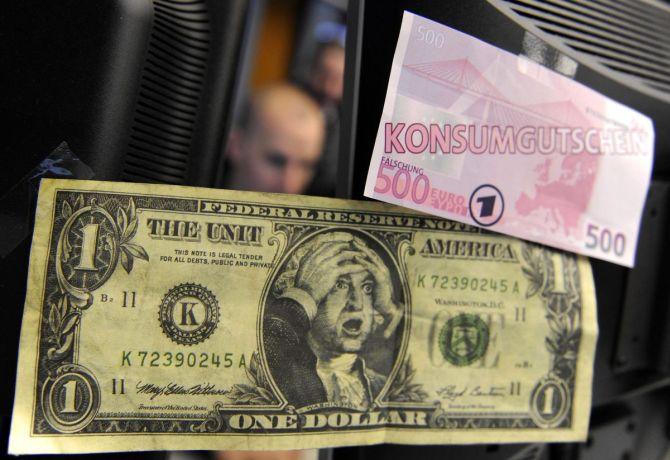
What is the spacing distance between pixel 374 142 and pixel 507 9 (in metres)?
0.16

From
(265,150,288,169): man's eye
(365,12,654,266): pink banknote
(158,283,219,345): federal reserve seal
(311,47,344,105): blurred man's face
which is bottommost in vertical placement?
(158,283,219,345): federal reserve seal

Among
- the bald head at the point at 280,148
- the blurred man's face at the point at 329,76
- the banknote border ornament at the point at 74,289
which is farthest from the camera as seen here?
the blurred man's face at the point at 329,76

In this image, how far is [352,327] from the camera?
1.76 feet

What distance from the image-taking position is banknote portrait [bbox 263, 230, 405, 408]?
1.74ft

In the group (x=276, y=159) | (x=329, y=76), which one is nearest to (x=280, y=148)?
(x=276, y=159)

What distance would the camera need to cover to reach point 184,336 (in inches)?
20.7

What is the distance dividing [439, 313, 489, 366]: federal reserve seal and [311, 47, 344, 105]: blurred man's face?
1596 millimetres

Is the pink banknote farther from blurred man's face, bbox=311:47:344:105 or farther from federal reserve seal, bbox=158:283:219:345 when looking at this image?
blurred man's face, bbox=311:47:344:105

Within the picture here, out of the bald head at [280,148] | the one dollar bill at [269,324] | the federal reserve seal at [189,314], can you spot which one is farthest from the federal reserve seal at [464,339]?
the bald head at [280,148]

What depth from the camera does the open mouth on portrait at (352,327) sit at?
1.76ft

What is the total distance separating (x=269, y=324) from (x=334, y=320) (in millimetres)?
55

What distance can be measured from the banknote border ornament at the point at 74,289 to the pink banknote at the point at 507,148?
21 cm

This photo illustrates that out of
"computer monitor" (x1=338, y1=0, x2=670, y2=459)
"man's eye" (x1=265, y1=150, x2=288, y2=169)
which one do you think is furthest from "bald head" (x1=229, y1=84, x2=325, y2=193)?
"computer monitor" (x1=338, y1=0, x2=670, y2=459)

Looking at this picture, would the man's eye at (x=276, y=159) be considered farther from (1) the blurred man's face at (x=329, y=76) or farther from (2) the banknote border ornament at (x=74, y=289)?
(2) the banknote border ornament at (x=74, y=289)
